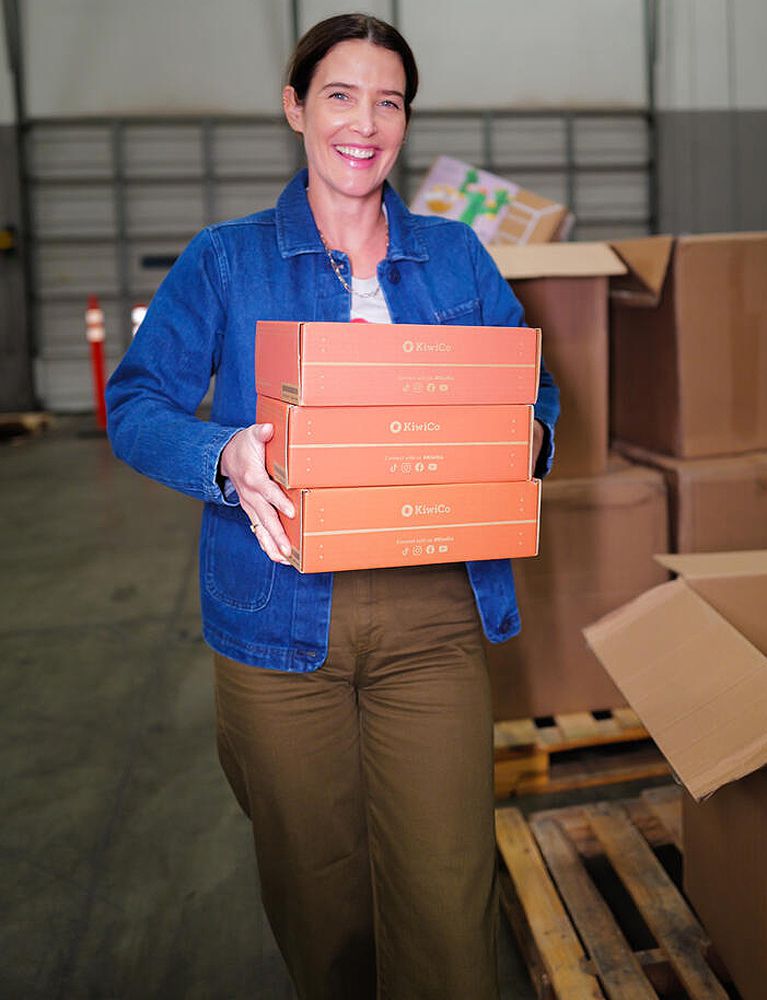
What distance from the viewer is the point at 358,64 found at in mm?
1231

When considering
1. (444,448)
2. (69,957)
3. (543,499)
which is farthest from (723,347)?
(69,957)

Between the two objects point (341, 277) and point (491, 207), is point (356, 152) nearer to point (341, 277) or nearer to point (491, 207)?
point (341, 277)

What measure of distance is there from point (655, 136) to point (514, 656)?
843 cm

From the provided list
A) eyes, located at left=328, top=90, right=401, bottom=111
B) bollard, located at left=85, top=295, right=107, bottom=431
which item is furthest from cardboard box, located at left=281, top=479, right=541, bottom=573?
bollard, located at left=85, top=295, right=107, bottom=431

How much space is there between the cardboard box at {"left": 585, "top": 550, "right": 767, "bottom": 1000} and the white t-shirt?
67 centimetres

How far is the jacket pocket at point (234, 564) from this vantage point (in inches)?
49.7

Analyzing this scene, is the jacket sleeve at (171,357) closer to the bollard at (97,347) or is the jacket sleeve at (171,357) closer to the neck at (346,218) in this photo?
the neck at (346,218)

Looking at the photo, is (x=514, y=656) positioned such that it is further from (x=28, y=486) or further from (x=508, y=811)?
(x=28, y=486)

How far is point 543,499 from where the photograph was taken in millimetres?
2244

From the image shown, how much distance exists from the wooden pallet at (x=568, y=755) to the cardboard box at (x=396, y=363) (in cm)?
132

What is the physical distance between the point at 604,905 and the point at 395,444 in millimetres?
1078

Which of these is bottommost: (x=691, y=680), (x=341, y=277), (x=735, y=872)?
(x=735, y=872)

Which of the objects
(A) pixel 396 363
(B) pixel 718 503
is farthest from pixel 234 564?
(B) pixel 718 503

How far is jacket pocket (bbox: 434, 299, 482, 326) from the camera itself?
1356 mm
